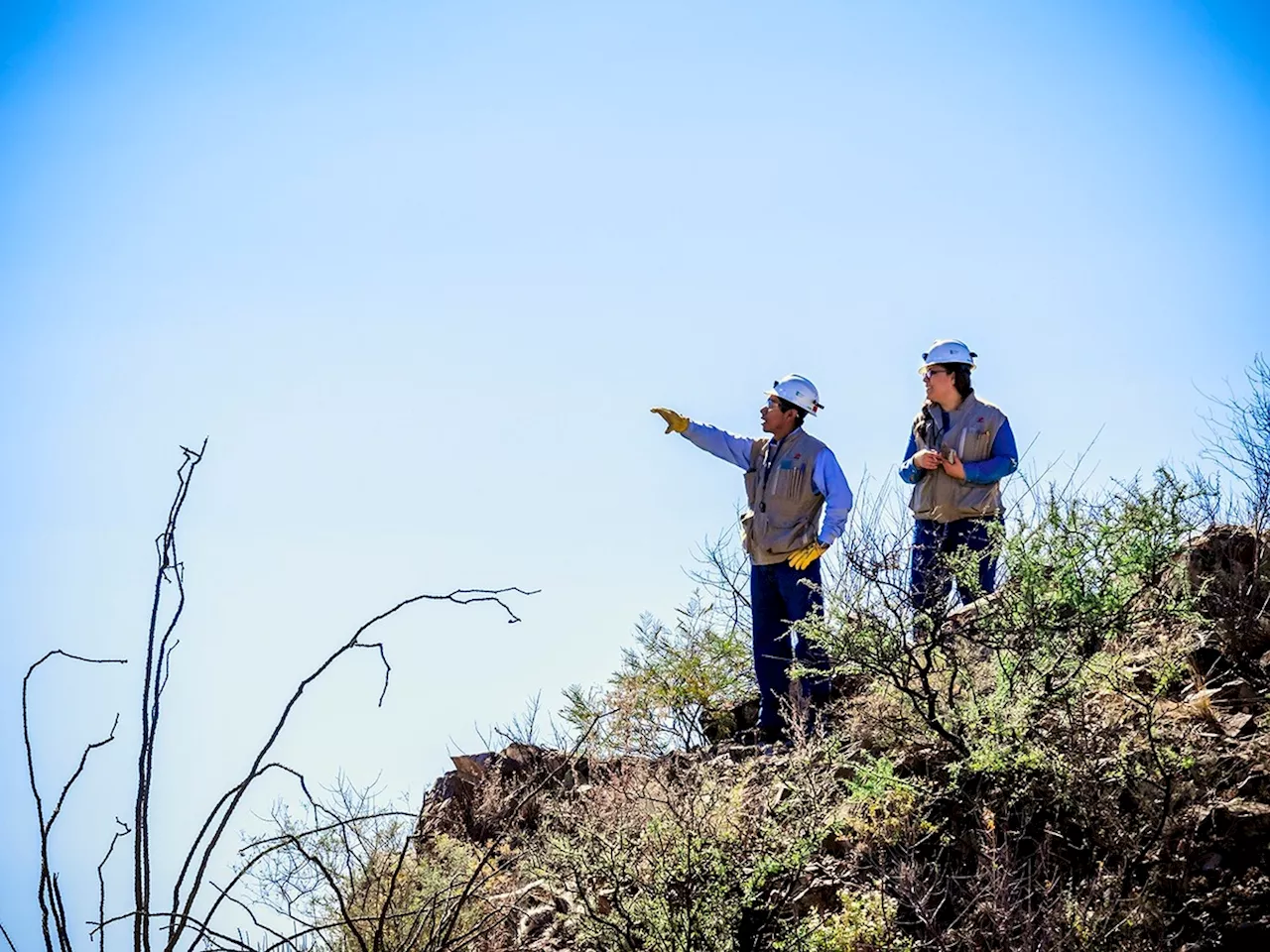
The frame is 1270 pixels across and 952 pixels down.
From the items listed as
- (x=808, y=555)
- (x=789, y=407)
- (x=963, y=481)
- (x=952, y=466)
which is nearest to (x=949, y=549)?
(x=963, y=481)

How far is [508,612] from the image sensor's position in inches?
91.7

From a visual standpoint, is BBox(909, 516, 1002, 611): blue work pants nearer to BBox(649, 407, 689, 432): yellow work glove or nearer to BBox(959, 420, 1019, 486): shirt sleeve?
BBox(959, 420, 1019, 486): shirt sleeve

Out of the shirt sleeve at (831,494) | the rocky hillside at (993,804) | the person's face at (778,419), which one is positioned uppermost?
the person's face at (778,419)

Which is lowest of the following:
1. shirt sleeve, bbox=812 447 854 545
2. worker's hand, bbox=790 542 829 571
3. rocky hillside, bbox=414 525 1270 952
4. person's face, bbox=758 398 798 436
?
rocky hillside, bbox=414 525 1270 952

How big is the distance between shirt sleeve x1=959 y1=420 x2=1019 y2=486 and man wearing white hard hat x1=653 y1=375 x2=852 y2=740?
0.74 m

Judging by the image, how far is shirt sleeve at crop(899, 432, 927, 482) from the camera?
764 cm

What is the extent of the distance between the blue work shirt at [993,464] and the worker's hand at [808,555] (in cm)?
73

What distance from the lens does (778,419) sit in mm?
7801

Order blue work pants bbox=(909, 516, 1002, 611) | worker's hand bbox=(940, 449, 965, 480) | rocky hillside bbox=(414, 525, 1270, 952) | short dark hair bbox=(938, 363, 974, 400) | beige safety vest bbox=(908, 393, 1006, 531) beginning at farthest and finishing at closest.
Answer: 1. short dark hair bbox=(938, 363, 974, 400)
2. beige safety vest bbox=(908, 393, 1006, 531)
3. worker's hand bbox=(940, 449, 965, 480)
4. blue work pants bbox=(909, 516, 1002, 611)
5. rocky hillside bbox=(414, 525, 1270, 952)

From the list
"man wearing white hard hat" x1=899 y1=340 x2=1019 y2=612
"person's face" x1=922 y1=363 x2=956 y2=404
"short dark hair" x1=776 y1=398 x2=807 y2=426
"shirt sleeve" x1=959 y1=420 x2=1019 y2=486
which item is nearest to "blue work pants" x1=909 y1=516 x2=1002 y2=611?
"man wearing white hard hat" x1=899 y1=340 x2=1019 y2=612

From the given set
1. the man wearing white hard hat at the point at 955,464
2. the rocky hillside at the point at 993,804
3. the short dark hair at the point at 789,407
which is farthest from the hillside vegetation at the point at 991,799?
the short dark hair at the point at 789,407

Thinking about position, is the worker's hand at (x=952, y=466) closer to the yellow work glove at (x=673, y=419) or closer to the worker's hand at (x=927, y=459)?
the worker's hand at (x=927, y=459)

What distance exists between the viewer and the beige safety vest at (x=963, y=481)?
752cm

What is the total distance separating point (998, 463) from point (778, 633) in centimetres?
165
